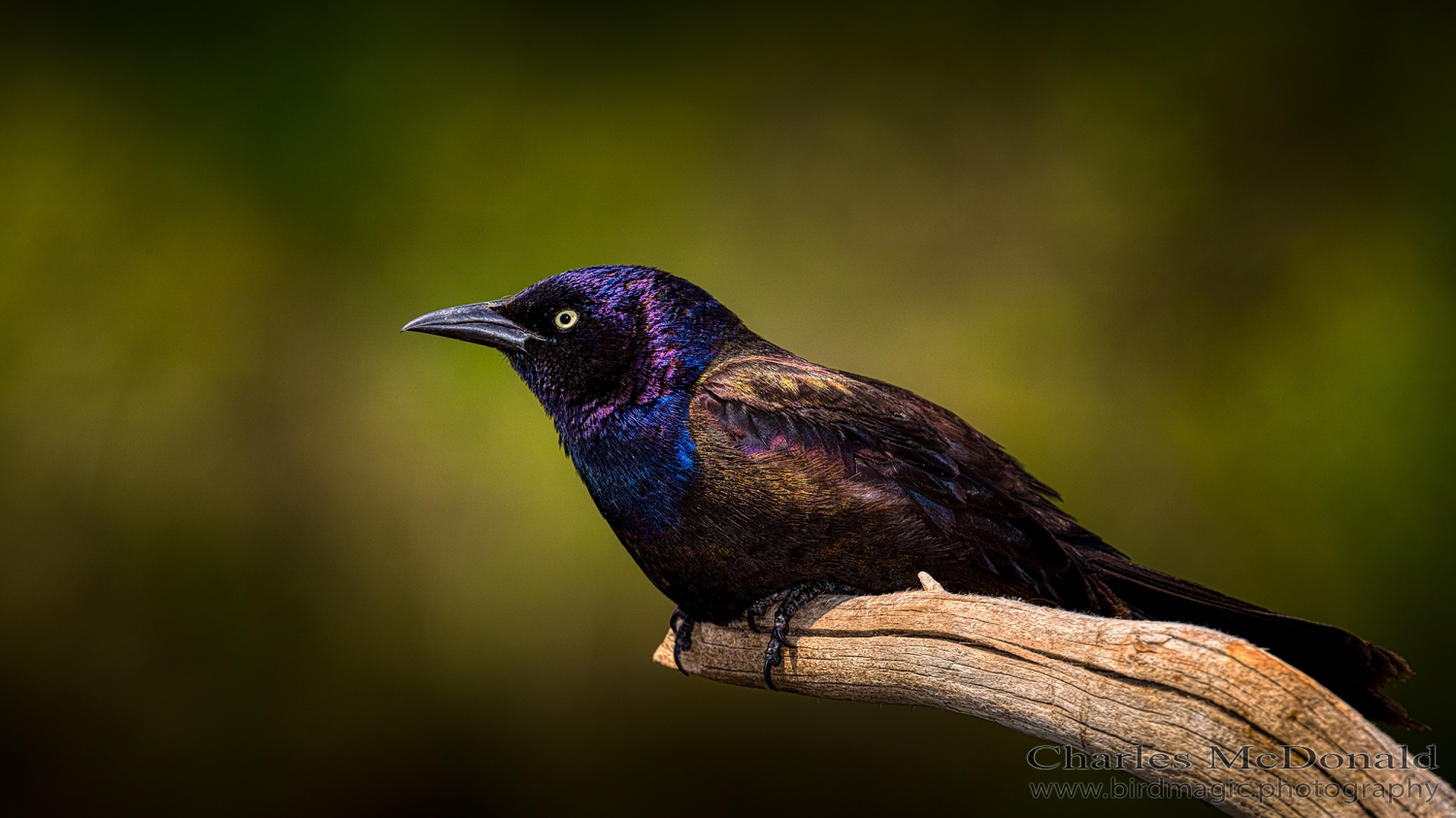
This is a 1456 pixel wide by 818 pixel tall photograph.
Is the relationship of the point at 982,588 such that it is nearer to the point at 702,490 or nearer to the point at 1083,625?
the point at 1083,625

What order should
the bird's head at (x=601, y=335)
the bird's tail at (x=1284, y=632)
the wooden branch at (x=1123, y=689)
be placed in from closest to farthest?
the wooden branch at (x=1123, y=689), the bird's tail at (x=1284, y=632), the bird's head at (x=601, y=335)

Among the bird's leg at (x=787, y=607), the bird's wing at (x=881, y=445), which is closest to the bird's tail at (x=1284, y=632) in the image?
the bird's wing at (x=881, y=445)

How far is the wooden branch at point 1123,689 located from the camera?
179 cm

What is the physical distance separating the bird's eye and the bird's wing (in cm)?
43

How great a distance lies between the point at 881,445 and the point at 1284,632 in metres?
1.04

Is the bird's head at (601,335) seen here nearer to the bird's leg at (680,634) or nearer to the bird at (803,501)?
the bird at (803,501)

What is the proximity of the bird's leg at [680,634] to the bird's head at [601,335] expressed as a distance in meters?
0.61

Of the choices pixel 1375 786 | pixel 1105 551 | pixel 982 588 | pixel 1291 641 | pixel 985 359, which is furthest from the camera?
pixel 985 359

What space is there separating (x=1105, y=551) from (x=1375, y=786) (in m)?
1.09

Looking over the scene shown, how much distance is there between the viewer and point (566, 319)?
2.92 meters

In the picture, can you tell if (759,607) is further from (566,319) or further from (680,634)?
(566,319)

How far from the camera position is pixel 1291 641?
2438mm

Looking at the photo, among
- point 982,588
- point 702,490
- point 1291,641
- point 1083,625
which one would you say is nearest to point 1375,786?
point 1083,625

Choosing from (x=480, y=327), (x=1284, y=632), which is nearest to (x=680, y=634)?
(x=480, y=327)
